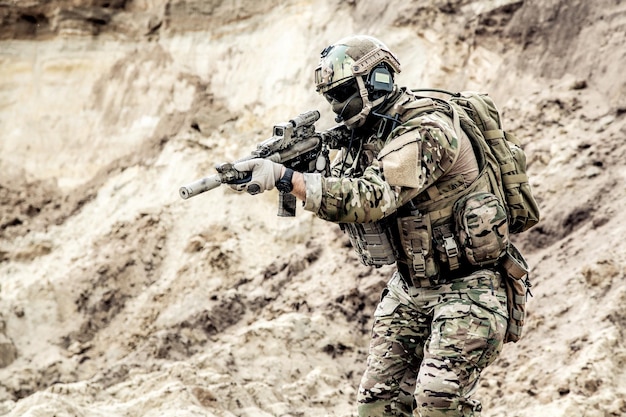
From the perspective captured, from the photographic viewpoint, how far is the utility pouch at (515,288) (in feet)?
16.9

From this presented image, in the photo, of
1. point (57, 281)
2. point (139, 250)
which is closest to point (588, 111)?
point (139, 250)

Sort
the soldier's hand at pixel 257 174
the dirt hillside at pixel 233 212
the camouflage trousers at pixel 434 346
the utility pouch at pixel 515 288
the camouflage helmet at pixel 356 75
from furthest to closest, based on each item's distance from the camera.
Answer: the dirt hillside at pixel 233 212 < the utility pouch at pixel 515 288 < the camouflage helmet at pixel 356 75 < the camouflage trousers at pixel 434 346 < the soldier's hand at pixel 257 174

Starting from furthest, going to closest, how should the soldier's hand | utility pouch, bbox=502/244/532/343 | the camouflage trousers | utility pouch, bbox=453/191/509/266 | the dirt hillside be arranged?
the dirt hillside → utility pouch, bbox=502/244/532/343 → utility pouch, bbox=453/191/509/266 → the camouflage trousers → the soldier's hand

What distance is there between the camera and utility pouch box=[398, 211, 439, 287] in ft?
16.4

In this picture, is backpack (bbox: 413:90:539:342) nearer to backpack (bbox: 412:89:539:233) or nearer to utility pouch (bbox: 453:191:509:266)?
backpack (bbox: 412:89:539:233)

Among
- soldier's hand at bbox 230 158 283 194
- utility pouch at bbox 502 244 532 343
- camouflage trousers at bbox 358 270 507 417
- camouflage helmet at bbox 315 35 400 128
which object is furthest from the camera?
utility pouch at bbox 502 244 532 343

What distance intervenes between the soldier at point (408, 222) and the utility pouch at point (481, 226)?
0.05 feet

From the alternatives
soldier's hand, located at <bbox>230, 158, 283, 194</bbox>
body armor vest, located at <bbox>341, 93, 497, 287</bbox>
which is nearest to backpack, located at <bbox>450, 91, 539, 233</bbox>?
body armor vest, located at <bbox>341, 93, 497, 287</bbox>

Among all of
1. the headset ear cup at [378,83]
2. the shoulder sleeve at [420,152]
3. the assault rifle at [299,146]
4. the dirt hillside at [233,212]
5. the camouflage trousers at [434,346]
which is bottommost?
the dirt hillside at [233,212]

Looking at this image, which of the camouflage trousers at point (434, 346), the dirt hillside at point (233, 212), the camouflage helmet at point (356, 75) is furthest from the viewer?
the dirt hillside at point (233, 212)

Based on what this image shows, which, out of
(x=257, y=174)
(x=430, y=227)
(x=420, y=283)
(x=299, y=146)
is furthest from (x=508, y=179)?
(x=257, y=174)

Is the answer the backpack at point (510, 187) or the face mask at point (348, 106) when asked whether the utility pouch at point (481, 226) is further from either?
the face mask at point (348, 106)

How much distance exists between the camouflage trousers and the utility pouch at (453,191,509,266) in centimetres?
16

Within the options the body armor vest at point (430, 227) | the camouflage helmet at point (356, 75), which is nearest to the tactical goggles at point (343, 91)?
the camouflage helmet at point (356, 75)
